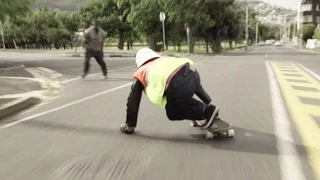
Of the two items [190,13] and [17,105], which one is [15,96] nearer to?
[17,105]

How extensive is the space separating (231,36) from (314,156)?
46028 mm

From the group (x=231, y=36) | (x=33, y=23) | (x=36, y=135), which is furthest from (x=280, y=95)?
(x=33, y=23)

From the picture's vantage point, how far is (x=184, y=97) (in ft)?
18.1

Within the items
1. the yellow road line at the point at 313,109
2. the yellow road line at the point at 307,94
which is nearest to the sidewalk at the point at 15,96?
the yellow road line at the point at 313,109

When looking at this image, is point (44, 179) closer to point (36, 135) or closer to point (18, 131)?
point (36, 135)

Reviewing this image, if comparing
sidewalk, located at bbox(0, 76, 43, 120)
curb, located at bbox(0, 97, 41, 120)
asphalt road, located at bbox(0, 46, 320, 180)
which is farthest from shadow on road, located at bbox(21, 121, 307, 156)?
sidewalk, located at bbox(0, 76, 43, 120)

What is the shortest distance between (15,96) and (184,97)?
5299 mm

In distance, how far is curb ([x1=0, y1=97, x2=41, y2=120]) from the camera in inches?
309

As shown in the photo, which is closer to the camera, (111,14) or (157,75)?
(157,75)

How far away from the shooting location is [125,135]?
234 inches

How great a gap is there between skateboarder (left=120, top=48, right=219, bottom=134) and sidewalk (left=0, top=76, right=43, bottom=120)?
3198mm

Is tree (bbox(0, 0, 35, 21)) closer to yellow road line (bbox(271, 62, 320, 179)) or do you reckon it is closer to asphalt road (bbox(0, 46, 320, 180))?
asphalt road (bbox(0, 46, 320, 180))

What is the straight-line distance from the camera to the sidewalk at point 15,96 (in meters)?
8.12

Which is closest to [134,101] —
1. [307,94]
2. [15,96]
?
[15,96]
